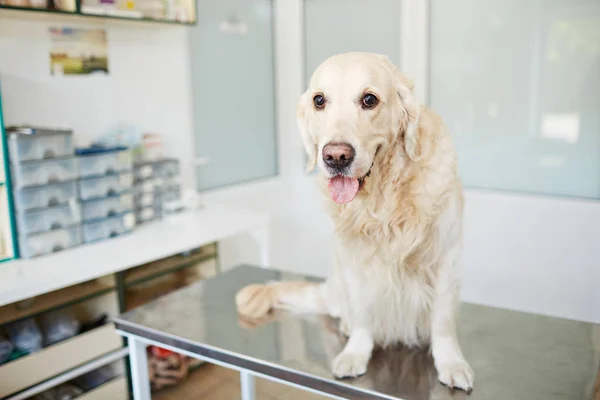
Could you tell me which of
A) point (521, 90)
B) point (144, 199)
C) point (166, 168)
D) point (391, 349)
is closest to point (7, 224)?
point (144, 199)

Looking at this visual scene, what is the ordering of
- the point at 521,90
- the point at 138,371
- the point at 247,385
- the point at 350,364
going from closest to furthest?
the point at 350,364
the point at 138,371
the point at 247,385
the point at 521,90

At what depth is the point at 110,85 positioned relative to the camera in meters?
2.66

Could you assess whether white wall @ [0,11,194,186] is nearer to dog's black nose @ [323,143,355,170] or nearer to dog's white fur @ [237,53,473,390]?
dog's white fur @ [237,53,473,390]

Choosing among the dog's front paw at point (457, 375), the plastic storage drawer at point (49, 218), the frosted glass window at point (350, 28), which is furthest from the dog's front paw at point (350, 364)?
the frosted glass window at point (350, 28)

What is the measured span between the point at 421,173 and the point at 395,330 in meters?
0.43

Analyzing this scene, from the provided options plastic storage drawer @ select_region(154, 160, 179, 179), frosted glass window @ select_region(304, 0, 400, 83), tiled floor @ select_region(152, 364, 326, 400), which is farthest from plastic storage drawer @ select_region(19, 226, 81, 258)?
frosted glass window @ select_region(304, 0, 400, 83)

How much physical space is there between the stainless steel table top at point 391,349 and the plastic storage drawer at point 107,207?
26.4 inches

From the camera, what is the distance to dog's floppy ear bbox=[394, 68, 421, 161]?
1.21m

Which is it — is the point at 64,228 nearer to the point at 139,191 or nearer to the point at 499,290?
the point at 139,191

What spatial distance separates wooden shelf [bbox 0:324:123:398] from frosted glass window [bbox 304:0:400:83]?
2170 mm

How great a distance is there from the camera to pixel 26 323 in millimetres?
2053

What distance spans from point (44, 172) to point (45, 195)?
0.29ft

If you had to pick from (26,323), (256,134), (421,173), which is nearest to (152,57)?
(256,134)

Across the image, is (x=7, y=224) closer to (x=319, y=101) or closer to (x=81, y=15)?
(x=81, y=15)
